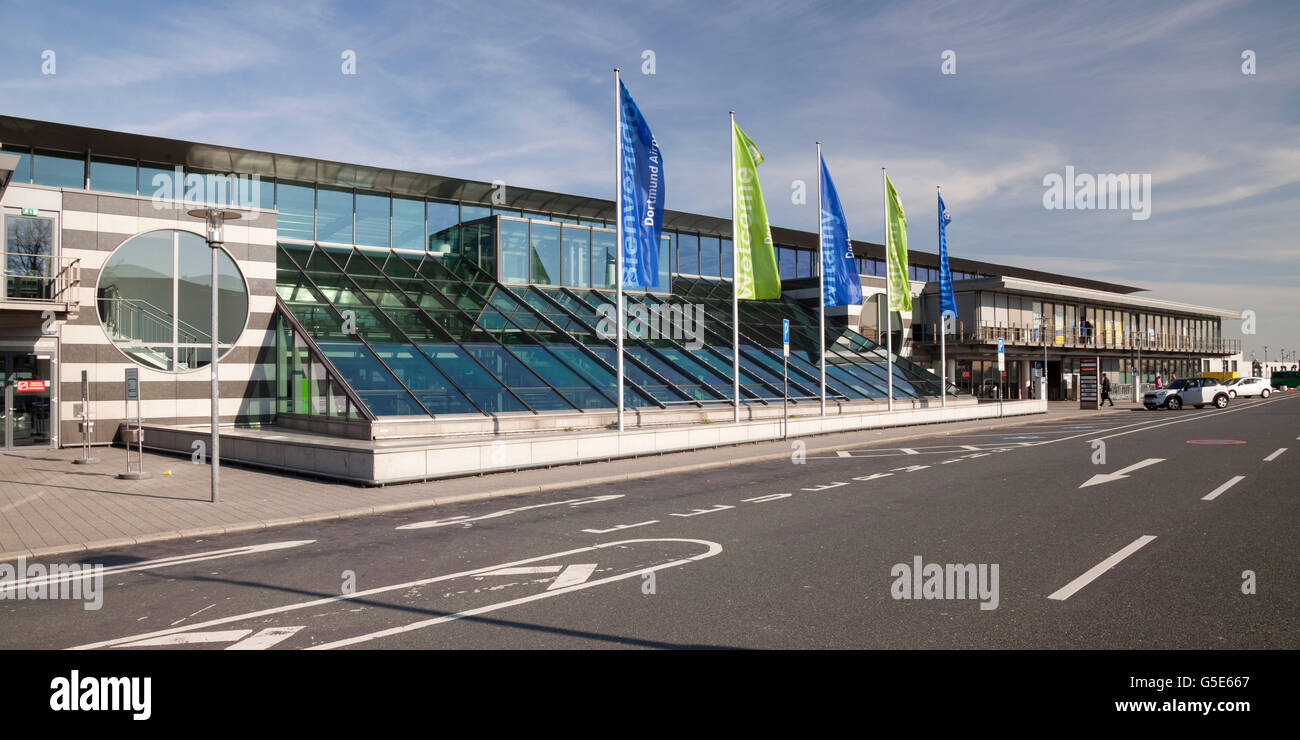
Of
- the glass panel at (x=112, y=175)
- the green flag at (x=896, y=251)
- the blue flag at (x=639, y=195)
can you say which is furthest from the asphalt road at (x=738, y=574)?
the glass panel at (x=112, y=175)

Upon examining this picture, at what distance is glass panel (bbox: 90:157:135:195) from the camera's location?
26047 millimetres

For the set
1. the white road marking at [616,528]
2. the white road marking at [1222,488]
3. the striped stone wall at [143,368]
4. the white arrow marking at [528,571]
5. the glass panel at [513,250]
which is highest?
the glass panel at [513,250]

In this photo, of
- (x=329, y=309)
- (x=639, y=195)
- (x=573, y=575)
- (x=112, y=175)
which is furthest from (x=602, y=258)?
(x=573, y=575)

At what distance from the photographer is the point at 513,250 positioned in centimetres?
3450

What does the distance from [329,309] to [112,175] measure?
8779 millimetres

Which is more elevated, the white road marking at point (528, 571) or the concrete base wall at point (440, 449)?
the concrete base wall at point (440, 449)

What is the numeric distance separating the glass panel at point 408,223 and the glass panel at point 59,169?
35.0 ft

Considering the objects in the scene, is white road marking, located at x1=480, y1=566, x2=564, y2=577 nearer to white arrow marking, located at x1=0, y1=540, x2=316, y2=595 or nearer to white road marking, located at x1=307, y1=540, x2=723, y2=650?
white road marking, located at x1=307, y1=540, x2=723, y2=650

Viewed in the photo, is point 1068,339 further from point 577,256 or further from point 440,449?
point 440,449

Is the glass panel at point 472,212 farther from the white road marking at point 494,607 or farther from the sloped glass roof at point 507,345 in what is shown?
the white road marking at point 494,607

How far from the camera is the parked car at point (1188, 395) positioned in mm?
48906

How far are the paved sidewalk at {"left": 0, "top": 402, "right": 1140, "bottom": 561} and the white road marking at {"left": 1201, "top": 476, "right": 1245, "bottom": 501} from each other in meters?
10.1

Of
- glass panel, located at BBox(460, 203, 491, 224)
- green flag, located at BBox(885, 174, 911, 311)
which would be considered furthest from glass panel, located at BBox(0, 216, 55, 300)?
green flag, located at BBox(885, 174, 911, 311)
